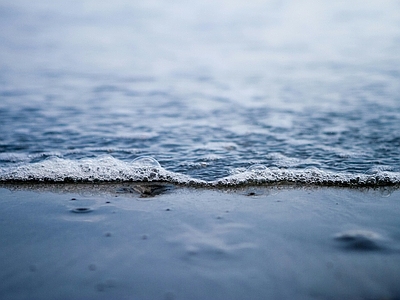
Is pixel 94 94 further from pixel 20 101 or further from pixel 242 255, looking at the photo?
pixel 242 255

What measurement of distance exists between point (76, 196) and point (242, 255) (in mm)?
1554

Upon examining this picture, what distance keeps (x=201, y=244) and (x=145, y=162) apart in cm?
171

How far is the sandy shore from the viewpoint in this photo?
1857 millimetres

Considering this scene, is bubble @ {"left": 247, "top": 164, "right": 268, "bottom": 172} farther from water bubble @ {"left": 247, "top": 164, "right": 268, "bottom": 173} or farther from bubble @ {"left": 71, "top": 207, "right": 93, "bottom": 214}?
bubble @ {"left": 71, "top": 207, "right": 93, "bottom": 214}

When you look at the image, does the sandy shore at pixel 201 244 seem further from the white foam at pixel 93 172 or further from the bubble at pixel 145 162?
the bubble at pixel 145 162

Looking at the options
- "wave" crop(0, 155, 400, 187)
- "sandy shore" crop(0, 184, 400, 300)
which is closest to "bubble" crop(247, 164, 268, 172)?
"wave" crop(0, 155, 400, 187)

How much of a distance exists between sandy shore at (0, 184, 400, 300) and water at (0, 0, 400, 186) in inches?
20.6

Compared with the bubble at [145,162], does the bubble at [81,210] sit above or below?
below

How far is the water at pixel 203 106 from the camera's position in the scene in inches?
146

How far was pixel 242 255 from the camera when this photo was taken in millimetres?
2115

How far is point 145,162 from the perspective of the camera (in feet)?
12.4

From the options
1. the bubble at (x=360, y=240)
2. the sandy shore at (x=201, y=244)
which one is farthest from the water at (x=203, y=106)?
the bubble at (x=360, y=240)

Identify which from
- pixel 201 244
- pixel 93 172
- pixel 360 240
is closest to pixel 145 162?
pixel 93 172

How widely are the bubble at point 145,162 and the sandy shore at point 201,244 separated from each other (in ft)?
1.94
